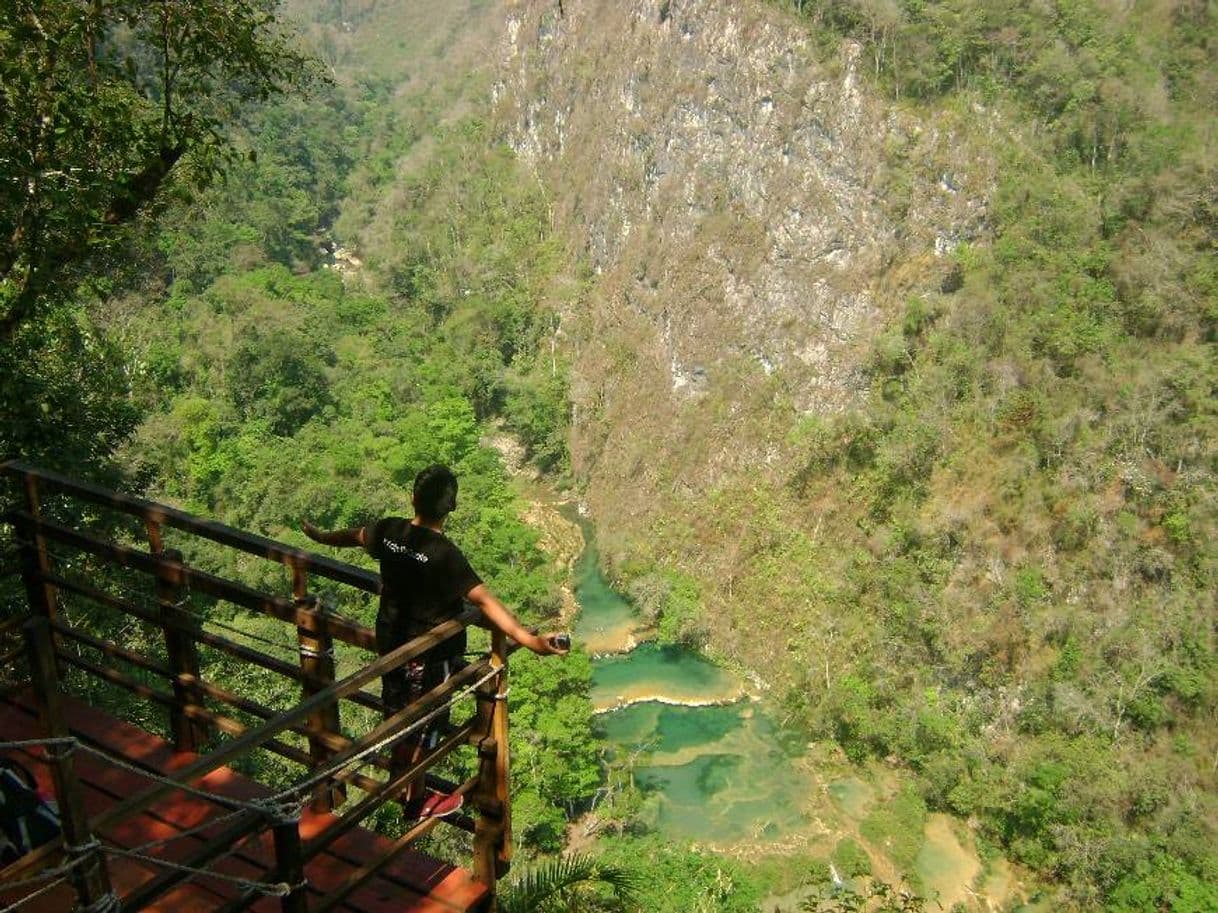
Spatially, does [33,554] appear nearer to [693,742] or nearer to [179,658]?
[179,658]

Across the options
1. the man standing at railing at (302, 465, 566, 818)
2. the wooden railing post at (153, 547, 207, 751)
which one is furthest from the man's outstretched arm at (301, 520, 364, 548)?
the wooden railing post at (153, 547, 207, 751)

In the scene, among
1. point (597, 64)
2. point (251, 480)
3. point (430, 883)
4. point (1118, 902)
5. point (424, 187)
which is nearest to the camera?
point (430, 883)

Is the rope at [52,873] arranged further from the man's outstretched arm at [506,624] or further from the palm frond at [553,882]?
the palm frond at [553,882]

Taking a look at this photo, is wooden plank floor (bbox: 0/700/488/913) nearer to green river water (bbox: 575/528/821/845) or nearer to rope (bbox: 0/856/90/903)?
rope (bbox: 0/856/90/903)

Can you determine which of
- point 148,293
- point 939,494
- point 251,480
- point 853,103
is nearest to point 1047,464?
point 939,494

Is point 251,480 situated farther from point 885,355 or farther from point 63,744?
point 63,744

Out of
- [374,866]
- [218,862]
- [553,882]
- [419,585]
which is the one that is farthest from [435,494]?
[553,882]

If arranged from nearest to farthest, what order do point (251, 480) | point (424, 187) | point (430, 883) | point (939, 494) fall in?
point (430, 883) → point (939, 494) → point (251, 480) → point (424, 187)
